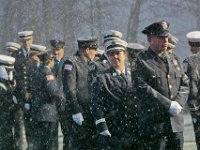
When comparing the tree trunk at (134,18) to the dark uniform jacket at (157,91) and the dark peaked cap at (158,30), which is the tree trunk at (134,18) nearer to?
the dark peaked cap at (158,30)

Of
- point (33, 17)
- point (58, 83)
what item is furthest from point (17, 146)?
point (33, 17)

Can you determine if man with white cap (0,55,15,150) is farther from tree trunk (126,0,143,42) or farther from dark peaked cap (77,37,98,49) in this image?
tree trunk (126,0,143,42)

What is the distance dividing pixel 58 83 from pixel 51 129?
676 mm

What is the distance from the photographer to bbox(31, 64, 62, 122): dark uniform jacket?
9.68 metres

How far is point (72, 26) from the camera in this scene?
2569cm

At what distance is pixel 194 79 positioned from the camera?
329 inches

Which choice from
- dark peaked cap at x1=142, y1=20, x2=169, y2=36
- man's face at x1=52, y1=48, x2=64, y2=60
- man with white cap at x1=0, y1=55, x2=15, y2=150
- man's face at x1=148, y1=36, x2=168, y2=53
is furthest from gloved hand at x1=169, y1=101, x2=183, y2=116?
man's face at x1=52, y1=48, x2=64, y2=60

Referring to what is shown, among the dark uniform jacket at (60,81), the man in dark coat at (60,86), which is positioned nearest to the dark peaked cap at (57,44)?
the man in dark coat at (60,86)

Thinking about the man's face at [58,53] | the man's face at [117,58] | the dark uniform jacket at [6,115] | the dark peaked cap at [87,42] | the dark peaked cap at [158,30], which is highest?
the dark peaked cap at [158,30]

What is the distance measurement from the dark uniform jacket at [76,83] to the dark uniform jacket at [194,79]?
4.25 feet

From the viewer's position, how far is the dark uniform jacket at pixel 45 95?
9680 mm

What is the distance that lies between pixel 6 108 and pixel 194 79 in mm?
3015

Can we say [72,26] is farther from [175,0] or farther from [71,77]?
[71,77]

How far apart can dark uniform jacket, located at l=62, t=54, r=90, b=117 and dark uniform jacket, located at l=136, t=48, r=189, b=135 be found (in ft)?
4.75
